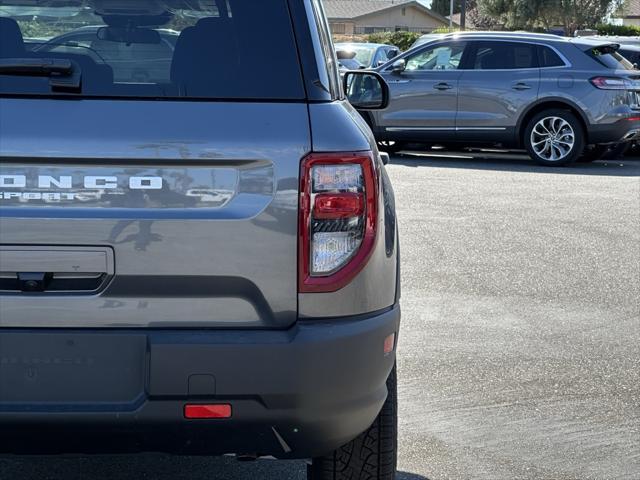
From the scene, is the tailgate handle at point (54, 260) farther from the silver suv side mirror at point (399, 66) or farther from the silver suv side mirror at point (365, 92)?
the silver suv side mirror at point (399, 66)

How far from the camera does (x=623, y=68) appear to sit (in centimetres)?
1633

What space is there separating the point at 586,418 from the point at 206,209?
9.24 feet

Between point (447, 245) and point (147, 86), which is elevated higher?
point (147, 86)

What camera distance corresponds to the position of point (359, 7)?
87125 mm

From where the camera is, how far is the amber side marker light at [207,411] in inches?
130

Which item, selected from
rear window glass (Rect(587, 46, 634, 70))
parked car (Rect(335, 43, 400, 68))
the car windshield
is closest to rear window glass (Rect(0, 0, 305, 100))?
rear window glass (Rect(587, 46, 634, 70))

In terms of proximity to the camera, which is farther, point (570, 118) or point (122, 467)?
point (570, 118)

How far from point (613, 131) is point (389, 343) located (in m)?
13.0

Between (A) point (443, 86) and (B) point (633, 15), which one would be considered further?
(B) point (633, 15)

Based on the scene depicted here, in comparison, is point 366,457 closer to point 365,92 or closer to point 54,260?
point 54,260

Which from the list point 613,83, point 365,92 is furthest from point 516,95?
point 365,92

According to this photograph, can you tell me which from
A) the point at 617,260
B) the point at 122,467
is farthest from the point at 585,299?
the point at 122,467

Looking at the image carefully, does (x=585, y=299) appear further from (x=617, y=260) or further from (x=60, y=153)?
(x=60, y=153)

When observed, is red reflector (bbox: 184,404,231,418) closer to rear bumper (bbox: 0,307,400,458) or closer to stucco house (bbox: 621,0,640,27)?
rear bumper (bbox: 0,307,400,458)
